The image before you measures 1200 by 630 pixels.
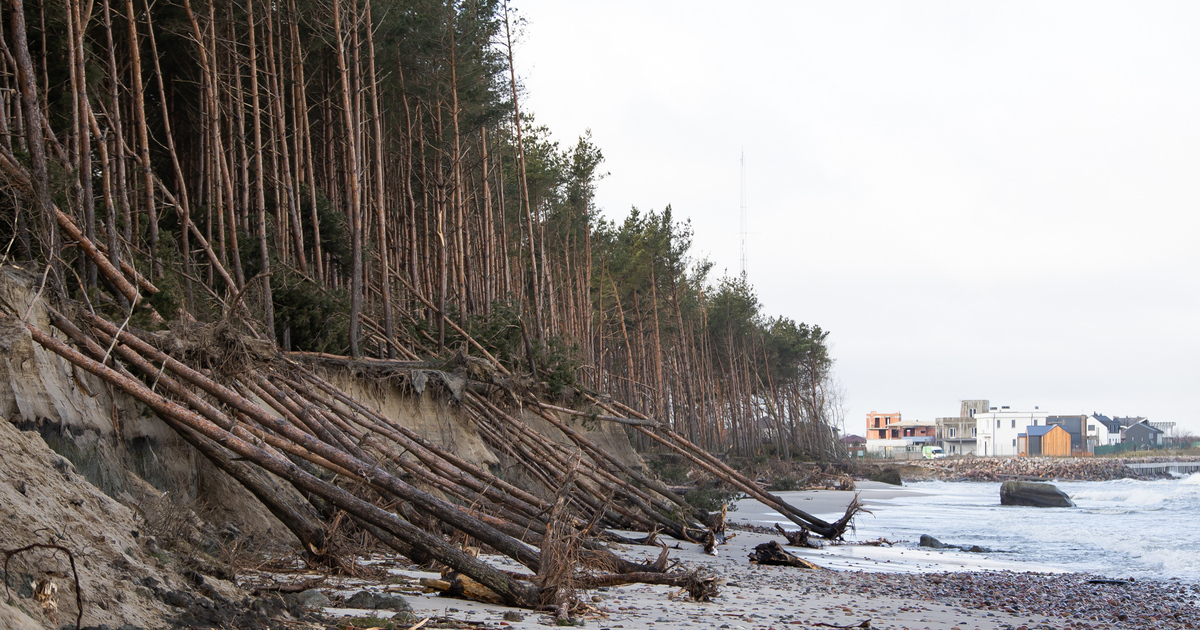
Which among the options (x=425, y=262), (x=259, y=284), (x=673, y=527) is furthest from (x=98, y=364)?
(x=425, y=262)

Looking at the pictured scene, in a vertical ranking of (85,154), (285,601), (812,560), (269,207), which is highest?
(269,207)

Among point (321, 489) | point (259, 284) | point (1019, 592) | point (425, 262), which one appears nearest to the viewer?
point (321, 489)

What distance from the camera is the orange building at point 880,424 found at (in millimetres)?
127188

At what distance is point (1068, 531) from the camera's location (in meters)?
22.8

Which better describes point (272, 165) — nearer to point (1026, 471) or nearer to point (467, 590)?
point (467, 590)

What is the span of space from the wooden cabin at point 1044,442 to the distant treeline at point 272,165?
8827 centimetres

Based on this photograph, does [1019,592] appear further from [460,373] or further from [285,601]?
[285,601]

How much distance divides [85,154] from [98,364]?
309 centimetres

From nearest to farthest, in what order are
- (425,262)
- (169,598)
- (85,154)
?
1. (169,598)
2. (85,154)
3. (425,262)

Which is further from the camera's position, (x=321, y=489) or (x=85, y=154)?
(x=85, y=154)

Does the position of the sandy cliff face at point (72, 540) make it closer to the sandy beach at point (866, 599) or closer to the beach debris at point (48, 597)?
the beach debris at point (48, 597)

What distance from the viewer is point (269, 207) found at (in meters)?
15.2

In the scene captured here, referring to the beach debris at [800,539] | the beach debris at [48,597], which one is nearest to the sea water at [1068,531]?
the beach debris at [800,539]

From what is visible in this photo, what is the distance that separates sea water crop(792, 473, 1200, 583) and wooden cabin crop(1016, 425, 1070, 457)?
6275 cm
